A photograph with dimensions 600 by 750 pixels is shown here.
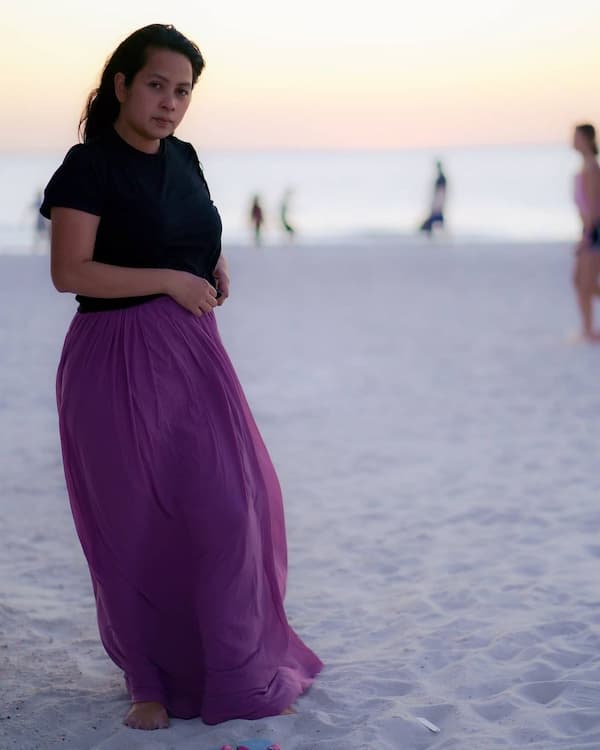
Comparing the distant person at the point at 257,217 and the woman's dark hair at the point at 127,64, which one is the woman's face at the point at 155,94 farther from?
the distant person at the point at 257,217

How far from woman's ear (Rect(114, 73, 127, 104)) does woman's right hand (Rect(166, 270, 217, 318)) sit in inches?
17.6

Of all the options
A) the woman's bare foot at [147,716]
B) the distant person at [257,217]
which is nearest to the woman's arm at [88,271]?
the woman's bare foot at [147,716]

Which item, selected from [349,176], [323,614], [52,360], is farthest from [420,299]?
[349,176]

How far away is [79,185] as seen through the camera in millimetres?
2738

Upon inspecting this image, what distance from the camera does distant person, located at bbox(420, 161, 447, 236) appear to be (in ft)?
80.8

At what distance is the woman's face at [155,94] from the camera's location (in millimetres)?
2787

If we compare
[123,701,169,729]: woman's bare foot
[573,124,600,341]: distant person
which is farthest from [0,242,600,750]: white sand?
[573,124,600,341]: distant person

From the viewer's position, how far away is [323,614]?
4074 millimetres

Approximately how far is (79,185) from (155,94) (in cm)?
30

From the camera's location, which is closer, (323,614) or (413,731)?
(413,731)

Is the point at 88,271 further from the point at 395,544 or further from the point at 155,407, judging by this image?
the point at 395,544

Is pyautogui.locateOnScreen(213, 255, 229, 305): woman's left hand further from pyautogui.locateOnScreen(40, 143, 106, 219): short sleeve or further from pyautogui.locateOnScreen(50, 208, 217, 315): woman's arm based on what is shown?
pyautogui.locateOnScreen(40, 143, 106, 219): short sleeve

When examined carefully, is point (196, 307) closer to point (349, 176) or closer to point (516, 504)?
point (516, 504)

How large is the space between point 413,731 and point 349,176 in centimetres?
8838
